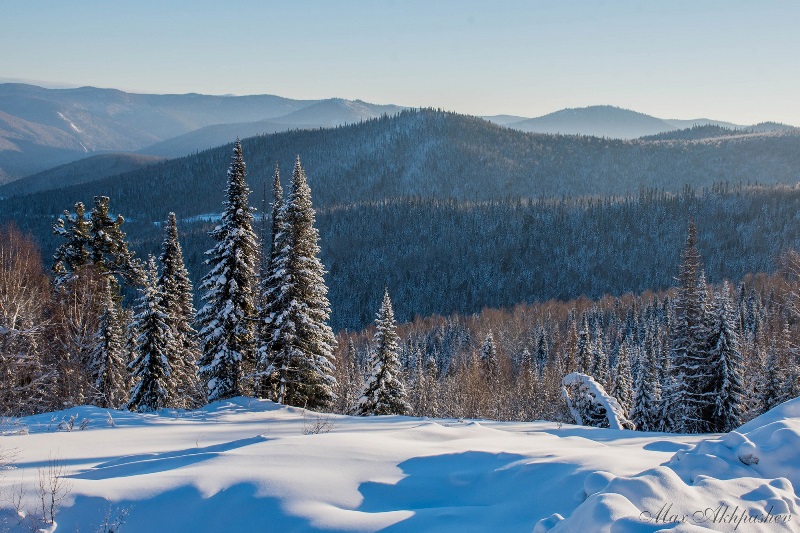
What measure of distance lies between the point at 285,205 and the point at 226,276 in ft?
12.5

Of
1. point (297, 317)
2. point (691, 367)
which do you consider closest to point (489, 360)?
point (691, 367)

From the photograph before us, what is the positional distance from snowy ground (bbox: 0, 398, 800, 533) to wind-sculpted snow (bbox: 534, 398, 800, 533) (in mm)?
15

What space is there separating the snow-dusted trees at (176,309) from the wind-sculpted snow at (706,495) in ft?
69.4

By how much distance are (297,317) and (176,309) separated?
921 centimetres

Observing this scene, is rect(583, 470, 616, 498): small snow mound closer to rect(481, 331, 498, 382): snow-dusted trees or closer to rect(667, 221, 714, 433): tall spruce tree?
rect(667, 221, 714, 433): tall spruce tree

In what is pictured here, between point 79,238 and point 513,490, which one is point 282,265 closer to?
point 79,238

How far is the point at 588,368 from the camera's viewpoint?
37594 mm

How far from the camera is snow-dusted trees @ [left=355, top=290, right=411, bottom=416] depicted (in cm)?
2341

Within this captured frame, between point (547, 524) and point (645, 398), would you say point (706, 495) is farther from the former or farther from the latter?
point (645, 398)

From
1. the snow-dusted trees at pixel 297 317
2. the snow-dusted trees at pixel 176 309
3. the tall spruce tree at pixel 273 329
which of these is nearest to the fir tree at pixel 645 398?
the snow-dusted trees at pixel 297 317

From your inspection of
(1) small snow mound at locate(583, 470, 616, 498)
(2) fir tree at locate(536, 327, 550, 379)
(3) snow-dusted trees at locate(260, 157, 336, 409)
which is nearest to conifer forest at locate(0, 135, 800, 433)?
(3) snow-dusted trees at locate(260, 157, 336, 409)

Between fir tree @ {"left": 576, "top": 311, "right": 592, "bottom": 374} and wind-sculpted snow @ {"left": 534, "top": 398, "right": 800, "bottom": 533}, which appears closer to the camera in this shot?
wind-sculpted snow @ {"left": 534, "top": 398, "right": 800, "bottom": 533}

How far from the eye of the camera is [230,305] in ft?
66.4

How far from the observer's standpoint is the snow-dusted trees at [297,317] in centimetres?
1930
